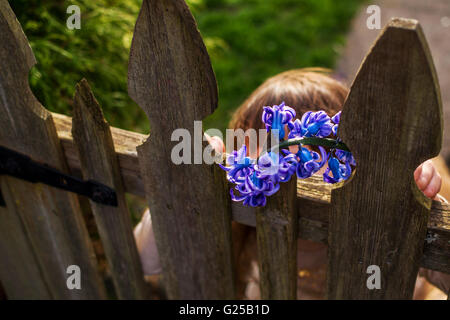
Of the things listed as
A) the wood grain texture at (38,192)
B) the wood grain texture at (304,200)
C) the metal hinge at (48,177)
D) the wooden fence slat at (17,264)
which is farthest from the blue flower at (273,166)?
the wooden fence slat at (17,264)

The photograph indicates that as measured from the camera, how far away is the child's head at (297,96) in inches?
70.0

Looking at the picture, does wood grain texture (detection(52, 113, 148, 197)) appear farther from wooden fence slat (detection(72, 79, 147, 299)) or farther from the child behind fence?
the child behind fence

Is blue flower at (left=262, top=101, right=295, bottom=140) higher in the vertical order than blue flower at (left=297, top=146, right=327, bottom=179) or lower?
higher

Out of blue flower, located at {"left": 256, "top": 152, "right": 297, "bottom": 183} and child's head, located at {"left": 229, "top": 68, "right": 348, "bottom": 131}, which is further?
child's head, located at {"left": 229, "top": 68, "right": 348, "bottom": 131}

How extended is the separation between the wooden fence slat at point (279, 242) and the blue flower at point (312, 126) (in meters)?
0.14

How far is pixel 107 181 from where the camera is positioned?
1.69 meters

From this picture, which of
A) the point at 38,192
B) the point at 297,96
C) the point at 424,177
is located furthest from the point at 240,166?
the point at 38,192

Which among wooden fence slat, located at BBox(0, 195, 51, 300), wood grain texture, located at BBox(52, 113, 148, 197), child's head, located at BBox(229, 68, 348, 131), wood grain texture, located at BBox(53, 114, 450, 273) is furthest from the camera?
wooden fence slat, located at BBox(0, 195, 51, 300)

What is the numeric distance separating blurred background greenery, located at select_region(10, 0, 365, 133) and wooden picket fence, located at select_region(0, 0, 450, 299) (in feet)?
1.39

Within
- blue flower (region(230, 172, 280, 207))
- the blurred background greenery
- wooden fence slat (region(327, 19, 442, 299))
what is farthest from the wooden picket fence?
the blurred background greenery

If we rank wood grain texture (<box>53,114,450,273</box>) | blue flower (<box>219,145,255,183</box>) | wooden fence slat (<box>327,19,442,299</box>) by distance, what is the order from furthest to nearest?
wood grain texture (<box>53,114,450,273</box>) < blue flower (<box>219,145,255,183</box>) < wooden fence slat (<box>327,19,442,299</box>)

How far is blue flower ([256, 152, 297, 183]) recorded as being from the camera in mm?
1182

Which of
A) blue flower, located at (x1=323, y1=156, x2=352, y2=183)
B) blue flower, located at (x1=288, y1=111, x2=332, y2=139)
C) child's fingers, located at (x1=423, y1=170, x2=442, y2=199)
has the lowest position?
child's fingers, located at (x1=423, y1=170, x2=442, y2=199)

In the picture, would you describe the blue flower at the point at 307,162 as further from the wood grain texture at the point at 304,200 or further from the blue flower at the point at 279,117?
the wood grain texture at the point at 304,200
